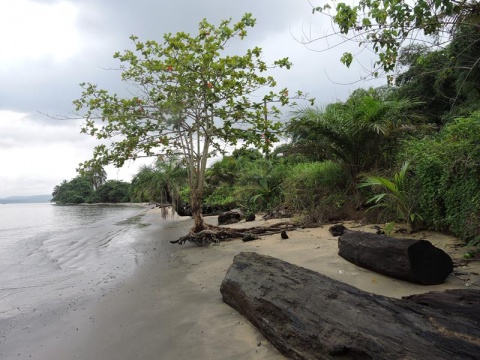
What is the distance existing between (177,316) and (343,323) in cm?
190

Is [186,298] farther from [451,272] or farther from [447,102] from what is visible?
[447,102]

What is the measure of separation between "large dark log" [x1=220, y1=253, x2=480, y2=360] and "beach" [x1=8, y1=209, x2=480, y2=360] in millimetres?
223

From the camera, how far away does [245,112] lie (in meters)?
8.07

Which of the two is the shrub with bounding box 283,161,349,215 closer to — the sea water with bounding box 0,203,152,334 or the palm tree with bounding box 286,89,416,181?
the palm tree with bounding box 286,89,416,181

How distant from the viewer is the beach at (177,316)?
108 inches

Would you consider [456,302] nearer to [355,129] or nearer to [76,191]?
[355,129]

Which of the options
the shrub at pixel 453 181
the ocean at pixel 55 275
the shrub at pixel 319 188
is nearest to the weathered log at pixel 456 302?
the shrub at pixel 453 181

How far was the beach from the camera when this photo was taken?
2756 millimetres

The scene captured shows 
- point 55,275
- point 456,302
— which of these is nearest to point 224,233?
point 55,275

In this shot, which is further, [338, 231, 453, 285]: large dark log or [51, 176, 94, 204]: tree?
[51, 176, 94, 204]: tree

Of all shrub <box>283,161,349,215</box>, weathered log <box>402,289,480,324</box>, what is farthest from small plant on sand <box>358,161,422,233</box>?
weathered log <box>402,289,480,324</box>

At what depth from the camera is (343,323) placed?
218 centimetres

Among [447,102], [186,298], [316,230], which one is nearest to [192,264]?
[186,298]

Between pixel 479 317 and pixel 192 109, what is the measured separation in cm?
686
